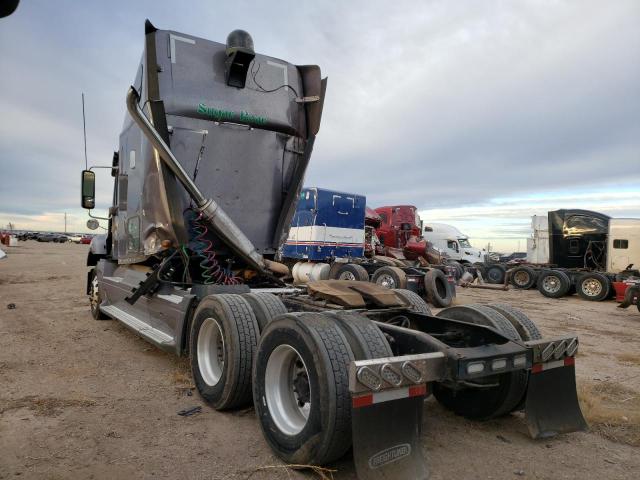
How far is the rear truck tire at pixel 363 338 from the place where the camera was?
2.98 metres

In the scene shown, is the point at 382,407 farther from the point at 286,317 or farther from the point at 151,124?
the point at 151,124

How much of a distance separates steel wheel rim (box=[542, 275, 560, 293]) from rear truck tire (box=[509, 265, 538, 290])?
1.96m

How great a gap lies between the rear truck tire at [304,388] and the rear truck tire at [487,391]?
1.35 metres

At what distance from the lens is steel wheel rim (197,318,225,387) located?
4.35 metres

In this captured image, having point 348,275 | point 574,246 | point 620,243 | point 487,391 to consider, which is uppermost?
point 620,243

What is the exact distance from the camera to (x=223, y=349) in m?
4.07

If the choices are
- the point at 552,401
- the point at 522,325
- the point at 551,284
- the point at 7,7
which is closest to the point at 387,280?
the point at 551,284

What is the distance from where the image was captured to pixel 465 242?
25562mm

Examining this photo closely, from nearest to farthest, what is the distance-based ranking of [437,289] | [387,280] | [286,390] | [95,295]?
[286,390] < [95,295] < [437,289] < [387,280]

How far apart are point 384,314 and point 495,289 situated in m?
15.4

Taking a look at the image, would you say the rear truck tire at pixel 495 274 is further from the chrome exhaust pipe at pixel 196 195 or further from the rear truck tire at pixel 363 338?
the rear truck tire at pixel 363 338

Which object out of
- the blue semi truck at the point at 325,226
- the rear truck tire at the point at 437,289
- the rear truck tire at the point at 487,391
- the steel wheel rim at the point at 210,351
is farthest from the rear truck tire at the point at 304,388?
the blue semi truck at the point at 325,226

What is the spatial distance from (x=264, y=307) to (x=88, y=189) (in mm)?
5100

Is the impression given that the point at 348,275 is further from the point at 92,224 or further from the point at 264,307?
the point at 264,307
